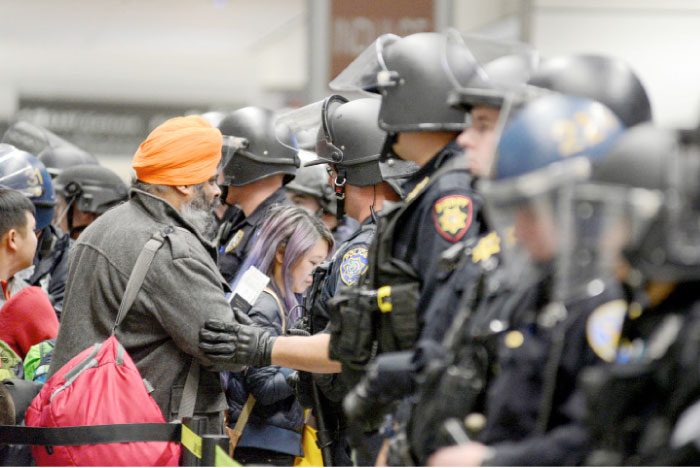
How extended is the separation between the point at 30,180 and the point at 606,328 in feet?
11.3

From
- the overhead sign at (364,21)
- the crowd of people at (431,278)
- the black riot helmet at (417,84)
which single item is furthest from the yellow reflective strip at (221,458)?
the overhead sign at (364,21)

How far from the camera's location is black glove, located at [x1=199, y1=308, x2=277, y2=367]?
295 cm

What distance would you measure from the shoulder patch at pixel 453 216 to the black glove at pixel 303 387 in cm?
112

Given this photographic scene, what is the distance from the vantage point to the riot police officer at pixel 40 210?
4.66m

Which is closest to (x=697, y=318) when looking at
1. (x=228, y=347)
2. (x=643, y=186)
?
(x=643, y=186)

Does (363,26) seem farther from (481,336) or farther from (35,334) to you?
(481,336)

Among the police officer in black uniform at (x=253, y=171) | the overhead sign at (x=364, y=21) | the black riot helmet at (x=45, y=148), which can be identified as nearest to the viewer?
the police officer in black uniform at (x=253, y=171)

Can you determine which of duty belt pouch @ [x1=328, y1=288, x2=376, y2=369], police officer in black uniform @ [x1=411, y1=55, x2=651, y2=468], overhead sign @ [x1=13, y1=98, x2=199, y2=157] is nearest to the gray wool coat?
duty belt pouch @ [x1=328, y1=288, x2=376, y2=369]

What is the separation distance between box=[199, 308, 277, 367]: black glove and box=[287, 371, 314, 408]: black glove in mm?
419

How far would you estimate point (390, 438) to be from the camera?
96.0 inches

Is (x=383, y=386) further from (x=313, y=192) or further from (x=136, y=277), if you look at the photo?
(x=313, y=192)

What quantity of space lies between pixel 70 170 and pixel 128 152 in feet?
15.5

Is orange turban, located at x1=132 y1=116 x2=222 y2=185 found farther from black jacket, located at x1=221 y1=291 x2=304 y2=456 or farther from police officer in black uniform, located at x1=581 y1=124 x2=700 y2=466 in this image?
police officer in black uniform, located at x1=581 y1=124 x2=700 y2=466

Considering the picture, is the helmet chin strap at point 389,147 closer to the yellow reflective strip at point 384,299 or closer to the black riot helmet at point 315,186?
the yellow reflective strip at point 384,299
